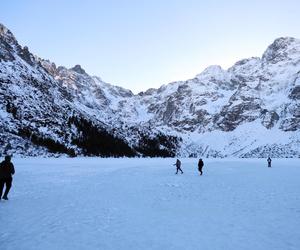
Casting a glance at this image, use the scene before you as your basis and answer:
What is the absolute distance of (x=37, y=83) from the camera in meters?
198

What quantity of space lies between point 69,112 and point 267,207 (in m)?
175

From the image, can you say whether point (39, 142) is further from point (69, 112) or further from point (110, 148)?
point (69, 112)

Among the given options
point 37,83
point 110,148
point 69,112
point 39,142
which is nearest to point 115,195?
point 39,142

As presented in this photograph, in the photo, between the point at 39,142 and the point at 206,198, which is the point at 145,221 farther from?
the point at 39,142

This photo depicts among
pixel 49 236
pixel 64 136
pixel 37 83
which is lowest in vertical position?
pixel 49 236

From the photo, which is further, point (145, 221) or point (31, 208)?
point (31, 208)

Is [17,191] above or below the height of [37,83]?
below

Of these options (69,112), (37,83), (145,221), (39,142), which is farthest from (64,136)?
(145,221)

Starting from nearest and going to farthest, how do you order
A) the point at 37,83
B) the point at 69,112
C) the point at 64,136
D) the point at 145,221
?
the point at 145,221, the point at 64,136, the point at 69,112, the point at 37,83

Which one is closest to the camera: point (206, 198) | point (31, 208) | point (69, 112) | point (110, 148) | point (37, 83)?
point (31, 208)

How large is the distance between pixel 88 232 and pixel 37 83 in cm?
Answer: 19825

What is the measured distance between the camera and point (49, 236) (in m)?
11.0

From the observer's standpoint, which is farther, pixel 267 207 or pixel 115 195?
pixel 115 195

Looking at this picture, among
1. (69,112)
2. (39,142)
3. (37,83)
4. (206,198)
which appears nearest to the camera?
(206,198)
